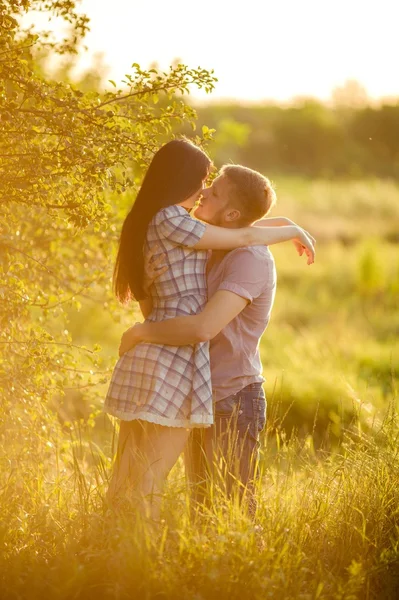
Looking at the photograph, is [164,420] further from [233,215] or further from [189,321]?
[233,215]

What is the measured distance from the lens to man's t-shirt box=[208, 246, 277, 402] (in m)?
4.14

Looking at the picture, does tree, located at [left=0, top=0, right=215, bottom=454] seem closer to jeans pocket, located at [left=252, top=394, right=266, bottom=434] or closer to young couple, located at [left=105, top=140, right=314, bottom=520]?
young couple, located at [left=105, top=140, right=314, bottom=520]

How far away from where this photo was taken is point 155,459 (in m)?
4.07

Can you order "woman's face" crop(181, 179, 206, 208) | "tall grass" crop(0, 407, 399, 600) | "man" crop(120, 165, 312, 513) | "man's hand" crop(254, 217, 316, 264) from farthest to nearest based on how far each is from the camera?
"man's hand" crop(254, 217, 316, 264) → "woman's face" crop(181, 179, 206, 208) → "man" crop(120, 165, 312, 513) → "tall grass" crop(0, 407, 399, 600)

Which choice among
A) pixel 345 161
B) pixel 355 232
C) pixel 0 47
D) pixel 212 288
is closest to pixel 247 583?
pixel 212 288

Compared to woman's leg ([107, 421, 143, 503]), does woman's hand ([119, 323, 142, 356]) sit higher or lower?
higher

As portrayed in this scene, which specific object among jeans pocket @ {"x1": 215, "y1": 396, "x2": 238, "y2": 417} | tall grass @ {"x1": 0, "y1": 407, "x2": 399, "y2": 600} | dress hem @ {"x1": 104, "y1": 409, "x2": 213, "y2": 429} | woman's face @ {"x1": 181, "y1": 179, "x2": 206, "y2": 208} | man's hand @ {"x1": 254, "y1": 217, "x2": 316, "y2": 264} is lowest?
tall grass @ {"x1": 0, "y1": 407, "x2": 399, "y2": 600}

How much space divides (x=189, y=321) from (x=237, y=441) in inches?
26.1

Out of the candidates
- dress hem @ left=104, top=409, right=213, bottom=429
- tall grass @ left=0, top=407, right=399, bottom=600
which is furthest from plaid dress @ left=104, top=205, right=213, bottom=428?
tall grass @ left=0, top=407, right=399, bottom=600

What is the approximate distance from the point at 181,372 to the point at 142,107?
176 cm

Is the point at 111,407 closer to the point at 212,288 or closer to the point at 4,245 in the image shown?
the point at 212,288

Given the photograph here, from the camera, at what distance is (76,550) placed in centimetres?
413

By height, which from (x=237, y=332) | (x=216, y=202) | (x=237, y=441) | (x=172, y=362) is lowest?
(x=237, y=441)

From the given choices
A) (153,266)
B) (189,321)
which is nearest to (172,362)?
(189,321)
